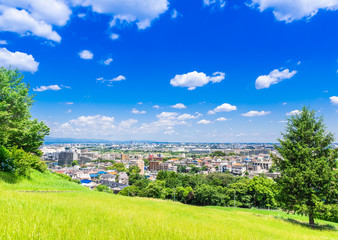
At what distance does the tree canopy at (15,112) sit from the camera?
15.6 metres

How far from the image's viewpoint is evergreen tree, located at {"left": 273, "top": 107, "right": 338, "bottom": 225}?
13.1 metres

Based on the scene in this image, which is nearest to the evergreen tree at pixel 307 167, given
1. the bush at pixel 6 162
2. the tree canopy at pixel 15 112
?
the tree canopy at pixel 15 112

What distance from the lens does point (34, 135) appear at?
21.6 metres

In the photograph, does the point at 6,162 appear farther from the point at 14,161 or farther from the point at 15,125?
the point at 15,125

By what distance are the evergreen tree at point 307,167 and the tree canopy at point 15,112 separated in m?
22.5

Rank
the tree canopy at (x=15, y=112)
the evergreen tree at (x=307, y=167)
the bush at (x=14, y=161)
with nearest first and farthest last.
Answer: the evergreen tree at (x=307, y=167)
the tree canopy at (x=15, y=112)
the bush at (x=14, y=161)

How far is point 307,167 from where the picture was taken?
43.7ft

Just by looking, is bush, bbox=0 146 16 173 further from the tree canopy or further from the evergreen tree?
the evergreen tree

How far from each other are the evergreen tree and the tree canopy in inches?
887

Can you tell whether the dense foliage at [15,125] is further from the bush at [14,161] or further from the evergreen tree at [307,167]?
the evergreen tree at [307,167]

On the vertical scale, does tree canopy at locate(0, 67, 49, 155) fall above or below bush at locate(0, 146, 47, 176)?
above

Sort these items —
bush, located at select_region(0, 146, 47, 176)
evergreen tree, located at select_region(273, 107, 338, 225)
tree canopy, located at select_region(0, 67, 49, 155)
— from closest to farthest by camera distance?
evergreen tree, located at select_region(273, 107, 338, 225), tree canopy, located at select_region(0, 67, 49, 155), bush, located at select_region(0, 146, 47, 176)

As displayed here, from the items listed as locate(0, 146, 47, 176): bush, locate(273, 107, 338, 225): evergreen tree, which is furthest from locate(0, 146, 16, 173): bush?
locate(273, 107, 338, 225): evergreen tree

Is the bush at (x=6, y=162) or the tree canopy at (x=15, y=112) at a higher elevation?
the tree canopy at (x=15, y=112)
